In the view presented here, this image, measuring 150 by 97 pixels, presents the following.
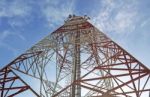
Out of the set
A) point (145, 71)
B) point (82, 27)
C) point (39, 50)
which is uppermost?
point (82, 27)

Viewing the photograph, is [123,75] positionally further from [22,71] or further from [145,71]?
[22,71]

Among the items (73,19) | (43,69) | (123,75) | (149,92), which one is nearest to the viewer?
(149,92)

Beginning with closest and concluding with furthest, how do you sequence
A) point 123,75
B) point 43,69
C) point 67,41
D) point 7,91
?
point 123,75 < point 7,91 < point 43,69 < point 67,41

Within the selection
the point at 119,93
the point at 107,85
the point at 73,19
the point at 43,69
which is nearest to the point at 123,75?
the point at 119,93

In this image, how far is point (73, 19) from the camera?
2930cm

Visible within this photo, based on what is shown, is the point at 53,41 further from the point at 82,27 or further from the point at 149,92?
the point at 149,92

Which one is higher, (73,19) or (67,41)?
(73,19)

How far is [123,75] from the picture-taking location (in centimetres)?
1897

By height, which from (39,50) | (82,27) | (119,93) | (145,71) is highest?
(82,27)

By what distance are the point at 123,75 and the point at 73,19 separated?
11551 mm

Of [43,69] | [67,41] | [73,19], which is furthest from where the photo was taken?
[73,19]

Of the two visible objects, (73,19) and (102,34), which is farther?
(73,19)

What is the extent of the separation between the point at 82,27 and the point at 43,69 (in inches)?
191

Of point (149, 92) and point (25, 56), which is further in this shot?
point (25, 56)
